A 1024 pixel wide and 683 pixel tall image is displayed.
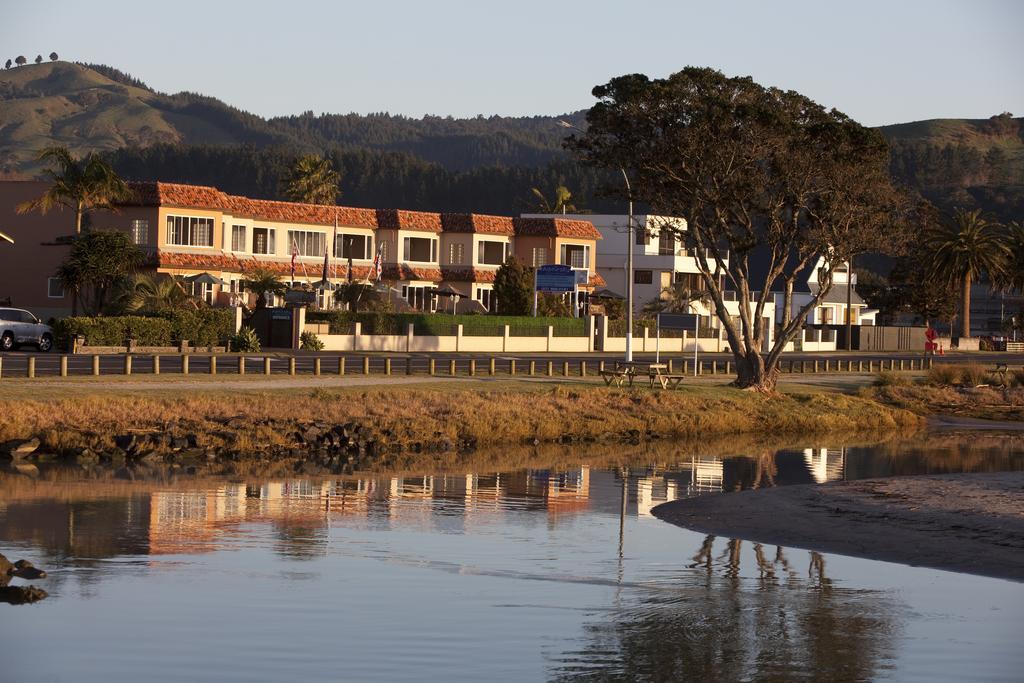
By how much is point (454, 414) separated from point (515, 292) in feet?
174

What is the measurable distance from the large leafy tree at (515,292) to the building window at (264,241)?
14140 mm

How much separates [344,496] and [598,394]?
1877 centimetres

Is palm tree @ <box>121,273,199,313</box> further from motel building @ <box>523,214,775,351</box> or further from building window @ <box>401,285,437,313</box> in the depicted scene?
motel building @ <box>523,214,775,351</box>

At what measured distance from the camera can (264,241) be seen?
91500 millimetres

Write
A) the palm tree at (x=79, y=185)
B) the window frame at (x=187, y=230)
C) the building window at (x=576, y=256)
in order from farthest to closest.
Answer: the building window at (x=576, y=256), the window frame at (x=187, y=230), the palm tree at (x=79, y=185)

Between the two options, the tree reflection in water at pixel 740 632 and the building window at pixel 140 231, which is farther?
the building window at pixel 140 231

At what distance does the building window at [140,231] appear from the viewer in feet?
267

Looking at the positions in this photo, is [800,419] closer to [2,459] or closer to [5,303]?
[2,459]

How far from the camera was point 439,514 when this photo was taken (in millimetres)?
25188

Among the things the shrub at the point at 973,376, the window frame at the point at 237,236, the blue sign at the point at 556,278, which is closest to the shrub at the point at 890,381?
the shrub at the point at 973,376

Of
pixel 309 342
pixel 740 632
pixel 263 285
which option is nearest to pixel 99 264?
pixel 309 342

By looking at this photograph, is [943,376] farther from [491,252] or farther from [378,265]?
[491,252]

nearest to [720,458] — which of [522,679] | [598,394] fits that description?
[598,394]

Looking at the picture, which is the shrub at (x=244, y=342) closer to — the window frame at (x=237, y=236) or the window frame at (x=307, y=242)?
the window frame at (x=237, y=236)
